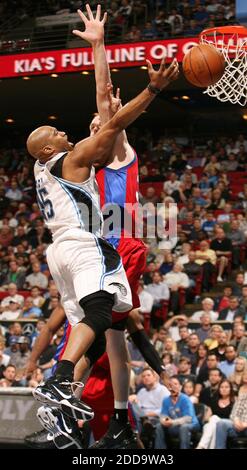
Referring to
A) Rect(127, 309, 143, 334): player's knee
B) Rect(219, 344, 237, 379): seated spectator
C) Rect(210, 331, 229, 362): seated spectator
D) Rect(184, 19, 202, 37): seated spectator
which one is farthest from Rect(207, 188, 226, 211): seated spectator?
Rect(127, 309, 143, 334): player's knee

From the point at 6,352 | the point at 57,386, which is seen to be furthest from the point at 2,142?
the point at 57,386

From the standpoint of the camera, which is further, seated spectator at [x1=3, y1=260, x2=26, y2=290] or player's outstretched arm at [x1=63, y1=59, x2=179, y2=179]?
seated spectator at [x1=3, y1=260, x2=26, y2=290]

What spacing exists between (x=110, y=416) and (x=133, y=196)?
1.83 metres

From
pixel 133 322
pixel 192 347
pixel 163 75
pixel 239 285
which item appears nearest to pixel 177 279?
pixel 239 285

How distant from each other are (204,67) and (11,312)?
873 centimetres

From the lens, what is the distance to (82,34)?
241 inches

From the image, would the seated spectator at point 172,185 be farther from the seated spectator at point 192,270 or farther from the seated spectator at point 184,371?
the seated spectator at point 184,371

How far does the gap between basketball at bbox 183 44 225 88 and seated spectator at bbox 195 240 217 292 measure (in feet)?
25.6

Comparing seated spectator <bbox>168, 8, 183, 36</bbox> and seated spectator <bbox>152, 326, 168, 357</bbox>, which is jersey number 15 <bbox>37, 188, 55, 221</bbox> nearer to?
seated spectator <bbox>152, 326, 168, 357</bbox>

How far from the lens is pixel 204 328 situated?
11.9 meters

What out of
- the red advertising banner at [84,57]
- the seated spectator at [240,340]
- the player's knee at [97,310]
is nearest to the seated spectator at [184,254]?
the seated spectator at [240,340]

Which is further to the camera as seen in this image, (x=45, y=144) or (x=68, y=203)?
(x=45, y=144)

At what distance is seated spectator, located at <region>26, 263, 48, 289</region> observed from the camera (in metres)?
15.2
